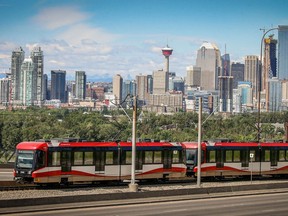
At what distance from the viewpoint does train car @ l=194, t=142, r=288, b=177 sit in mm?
61469

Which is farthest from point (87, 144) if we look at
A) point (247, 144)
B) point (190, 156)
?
point (247, 144)

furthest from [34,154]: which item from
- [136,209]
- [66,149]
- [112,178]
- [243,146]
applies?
[243,146]

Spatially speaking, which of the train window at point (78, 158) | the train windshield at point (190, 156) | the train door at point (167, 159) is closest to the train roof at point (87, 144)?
the train window at point (78, 158)

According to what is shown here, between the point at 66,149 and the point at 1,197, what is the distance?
32.2 feet

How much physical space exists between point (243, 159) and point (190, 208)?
22.0 metres

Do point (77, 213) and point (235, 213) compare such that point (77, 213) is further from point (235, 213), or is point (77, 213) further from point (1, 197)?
point (235, 213)

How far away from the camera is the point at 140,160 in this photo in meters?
56.6

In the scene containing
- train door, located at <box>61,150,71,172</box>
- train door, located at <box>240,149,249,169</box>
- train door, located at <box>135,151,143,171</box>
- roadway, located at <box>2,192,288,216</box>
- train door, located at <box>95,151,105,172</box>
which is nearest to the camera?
roadway, located at <box>2,192,288,216</box>

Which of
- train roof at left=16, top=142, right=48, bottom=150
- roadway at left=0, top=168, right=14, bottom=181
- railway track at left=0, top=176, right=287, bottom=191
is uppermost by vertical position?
train roof at left=16, top=142, right=48, bottom=150

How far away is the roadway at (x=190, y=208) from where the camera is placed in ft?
129

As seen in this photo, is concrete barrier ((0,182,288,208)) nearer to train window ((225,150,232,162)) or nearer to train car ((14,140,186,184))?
train window ((225,150,232,162))

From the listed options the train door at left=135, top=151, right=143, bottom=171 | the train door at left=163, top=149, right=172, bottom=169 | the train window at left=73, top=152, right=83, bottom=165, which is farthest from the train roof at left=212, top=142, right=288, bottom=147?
the train window at left=73, top=152, right=83, bottom=165

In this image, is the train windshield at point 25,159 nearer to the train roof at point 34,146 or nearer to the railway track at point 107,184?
the train roof at point 34,146

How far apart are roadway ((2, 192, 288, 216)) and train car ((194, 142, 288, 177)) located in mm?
11307
